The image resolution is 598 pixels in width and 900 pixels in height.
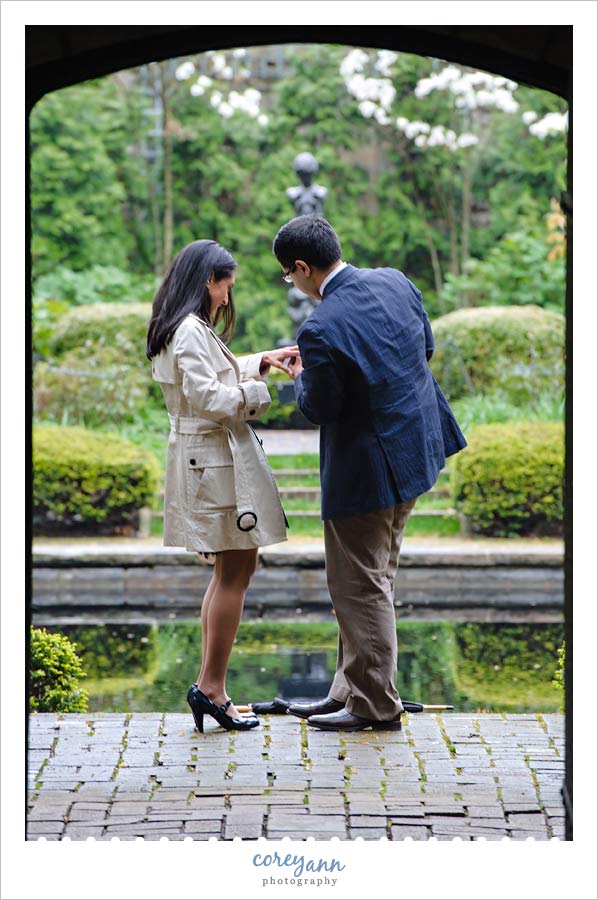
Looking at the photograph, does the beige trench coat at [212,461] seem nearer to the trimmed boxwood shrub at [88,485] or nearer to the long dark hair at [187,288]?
the long dark hair at [187,288]

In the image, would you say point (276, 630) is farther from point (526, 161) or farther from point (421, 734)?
point (526, 161)

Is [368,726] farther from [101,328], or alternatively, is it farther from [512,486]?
[101,328]

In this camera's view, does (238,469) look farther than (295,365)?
No

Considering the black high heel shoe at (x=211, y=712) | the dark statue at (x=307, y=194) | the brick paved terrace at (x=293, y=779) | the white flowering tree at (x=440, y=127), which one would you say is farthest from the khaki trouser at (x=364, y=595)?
the white flowering tree at (x=440, y=127)

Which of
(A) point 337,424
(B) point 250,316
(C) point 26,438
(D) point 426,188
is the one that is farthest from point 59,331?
(C) point 26,438

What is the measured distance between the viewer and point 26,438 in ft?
9.29

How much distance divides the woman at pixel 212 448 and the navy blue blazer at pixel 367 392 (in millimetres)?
199

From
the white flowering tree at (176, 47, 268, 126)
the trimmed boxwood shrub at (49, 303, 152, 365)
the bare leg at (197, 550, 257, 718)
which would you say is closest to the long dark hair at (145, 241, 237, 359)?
the bare leg at (197, 550, 257, 718)

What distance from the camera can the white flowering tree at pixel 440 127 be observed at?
1656 centimetres

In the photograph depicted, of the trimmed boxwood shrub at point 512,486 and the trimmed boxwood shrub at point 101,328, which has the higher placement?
the trimmed boxwood shrub at point 101,328

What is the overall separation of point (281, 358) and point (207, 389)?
296 mm

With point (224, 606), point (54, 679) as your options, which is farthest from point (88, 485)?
point (224, 606)

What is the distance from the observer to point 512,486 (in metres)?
9.28

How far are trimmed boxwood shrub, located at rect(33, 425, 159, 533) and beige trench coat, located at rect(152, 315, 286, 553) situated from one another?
547 cm
